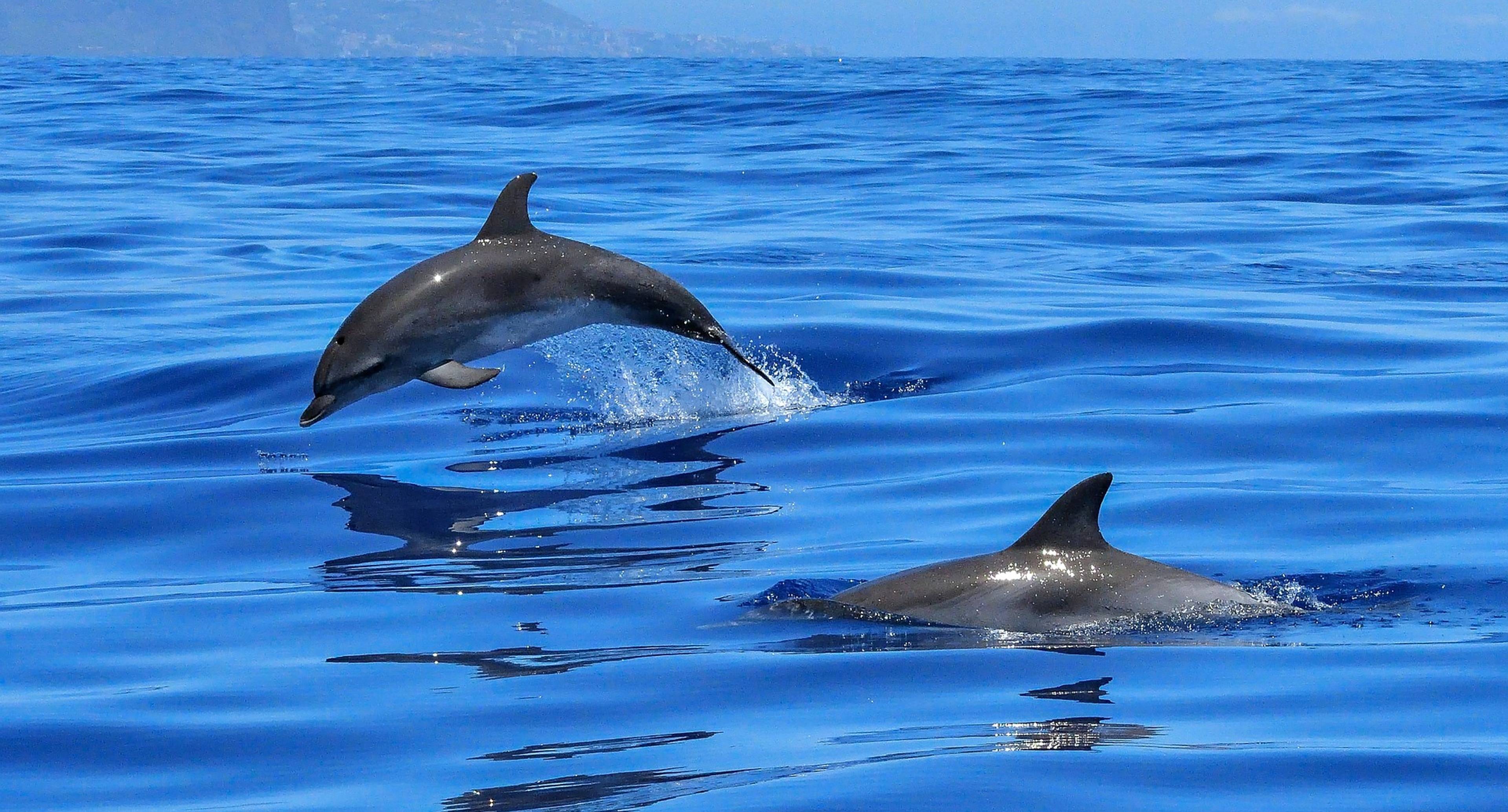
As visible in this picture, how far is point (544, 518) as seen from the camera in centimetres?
807

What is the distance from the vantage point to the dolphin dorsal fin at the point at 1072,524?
236 inches

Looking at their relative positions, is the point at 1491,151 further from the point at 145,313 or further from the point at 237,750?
the point at 237,750

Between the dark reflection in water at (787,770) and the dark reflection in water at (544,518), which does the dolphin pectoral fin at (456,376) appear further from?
the dark reflection in water at (787,770)

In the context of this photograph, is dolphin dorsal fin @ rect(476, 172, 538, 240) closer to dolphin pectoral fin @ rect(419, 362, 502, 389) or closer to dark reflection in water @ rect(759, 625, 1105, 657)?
dolphin pectoral fin @ rect(419, 362, 502, 389)

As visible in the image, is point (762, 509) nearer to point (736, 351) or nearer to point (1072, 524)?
point (736, 351)

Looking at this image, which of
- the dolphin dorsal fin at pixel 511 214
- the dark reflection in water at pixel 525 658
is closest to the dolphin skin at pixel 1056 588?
the dark reflection in water at pixel 525 658

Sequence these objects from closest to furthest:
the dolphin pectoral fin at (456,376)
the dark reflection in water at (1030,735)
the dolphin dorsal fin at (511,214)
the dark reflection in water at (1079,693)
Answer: the dark reflection in water at (1030,735)
the dark reflection in water at (1079,693)
the dolphin dorsal fin at (511,214)
the dolphin pectoral fin at (456,376)

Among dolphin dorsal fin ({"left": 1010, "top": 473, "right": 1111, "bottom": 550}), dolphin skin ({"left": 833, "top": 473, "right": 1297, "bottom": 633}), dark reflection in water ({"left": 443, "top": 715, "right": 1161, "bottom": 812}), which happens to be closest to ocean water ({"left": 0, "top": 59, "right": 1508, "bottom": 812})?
dark reflection in water ({"left": 443, "top": 715, "right": 1161, "bottom": 812})

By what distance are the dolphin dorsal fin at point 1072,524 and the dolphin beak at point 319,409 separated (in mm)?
3474

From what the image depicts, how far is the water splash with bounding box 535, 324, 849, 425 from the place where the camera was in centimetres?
1071

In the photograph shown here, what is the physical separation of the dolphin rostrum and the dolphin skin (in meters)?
2.71

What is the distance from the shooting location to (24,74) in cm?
6562

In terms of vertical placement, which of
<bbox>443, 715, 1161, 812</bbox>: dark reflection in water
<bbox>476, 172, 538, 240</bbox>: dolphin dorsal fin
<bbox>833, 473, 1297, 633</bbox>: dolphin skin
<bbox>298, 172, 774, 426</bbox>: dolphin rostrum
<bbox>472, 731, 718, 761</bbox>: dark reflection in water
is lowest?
<bbox>443, 715, 1161, 812</bbox>: dark reflection in water

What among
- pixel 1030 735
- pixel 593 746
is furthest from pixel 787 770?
pixel 1030 735
